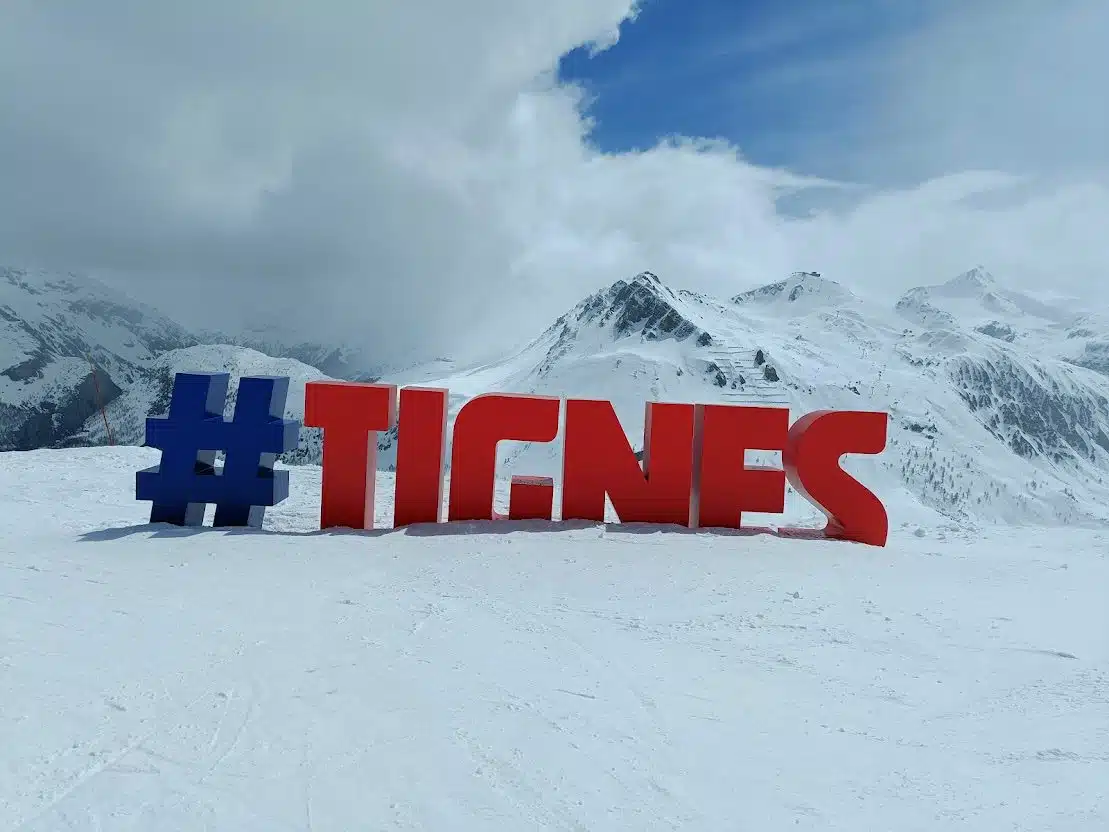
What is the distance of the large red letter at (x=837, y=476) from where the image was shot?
12094mm

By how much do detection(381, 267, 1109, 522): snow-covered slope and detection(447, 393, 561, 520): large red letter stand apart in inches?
1192

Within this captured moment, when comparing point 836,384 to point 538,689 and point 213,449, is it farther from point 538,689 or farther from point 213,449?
point 538,689

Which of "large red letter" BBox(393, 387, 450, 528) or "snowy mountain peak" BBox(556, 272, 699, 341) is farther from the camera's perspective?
"snowy mountain peak" BBox(556, 272, 699, 341)

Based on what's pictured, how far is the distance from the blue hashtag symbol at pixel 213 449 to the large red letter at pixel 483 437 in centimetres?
321

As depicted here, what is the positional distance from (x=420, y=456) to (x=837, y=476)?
8025mm

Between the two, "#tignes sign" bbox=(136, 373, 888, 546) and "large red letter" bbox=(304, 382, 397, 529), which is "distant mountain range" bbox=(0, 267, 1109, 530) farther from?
"large red letter" bbox=(304, 382, 397, 529)

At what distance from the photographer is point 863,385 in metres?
112

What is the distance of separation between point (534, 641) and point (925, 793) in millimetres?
3709

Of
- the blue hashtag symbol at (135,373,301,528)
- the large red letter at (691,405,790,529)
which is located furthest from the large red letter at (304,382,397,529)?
the large red letter at (691,405,790,529)

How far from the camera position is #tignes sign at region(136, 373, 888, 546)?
37.8 ft

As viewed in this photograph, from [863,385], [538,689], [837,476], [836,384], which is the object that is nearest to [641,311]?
[836,384]

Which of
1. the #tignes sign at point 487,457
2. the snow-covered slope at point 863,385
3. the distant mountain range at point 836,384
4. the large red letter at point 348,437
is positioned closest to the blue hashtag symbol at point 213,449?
the #tignes sign at point 487,457

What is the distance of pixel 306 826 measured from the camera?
11.8 feet

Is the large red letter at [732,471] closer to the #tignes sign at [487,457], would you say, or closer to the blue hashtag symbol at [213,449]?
the #tignes sign at [487,457]
